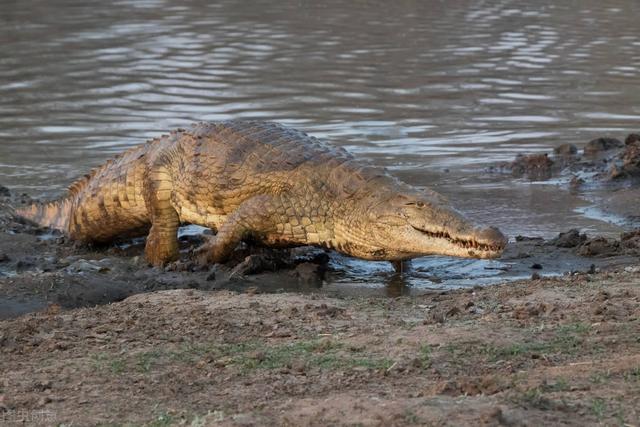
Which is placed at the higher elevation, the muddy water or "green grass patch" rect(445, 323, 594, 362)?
"green grass patch" rect(445, 323, 594, 362)

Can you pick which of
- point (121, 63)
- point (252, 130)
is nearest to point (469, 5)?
point (121, 63)

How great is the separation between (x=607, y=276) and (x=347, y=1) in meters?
20.4

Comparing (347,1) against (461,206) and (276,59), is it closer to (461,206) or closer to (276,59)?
(276,59)

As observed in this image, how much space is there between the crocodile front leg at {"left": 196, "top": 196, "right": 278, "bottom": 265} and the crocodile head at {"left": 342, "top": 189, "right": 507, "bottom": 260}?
61 cm

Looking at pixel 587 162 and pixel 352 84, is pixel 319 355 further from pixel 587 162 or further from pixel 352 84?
pixel 352 84

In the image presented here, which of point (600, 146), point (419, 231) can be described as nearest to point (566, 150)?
point (600, 146)

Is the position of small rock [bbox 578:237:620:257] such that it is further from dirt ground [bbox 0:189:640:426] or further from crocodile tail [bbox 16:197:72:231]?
crocodile tail [bbox 16:197:72:231]

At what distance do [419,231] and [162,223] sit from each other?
6.56ft

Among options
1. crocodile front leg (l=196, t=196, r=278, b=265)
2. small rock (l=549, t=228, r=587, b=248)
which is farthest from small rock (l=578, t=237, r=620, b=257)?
crocodile front leg (l=196, t=196, r=278, b=265)

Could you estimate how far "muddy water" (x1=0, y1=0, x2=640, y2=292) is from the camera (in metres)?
11.2

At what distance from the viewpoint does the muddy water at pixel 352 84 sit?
11.2 m

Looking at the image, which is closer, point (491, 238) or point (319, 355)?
point (319, 355)

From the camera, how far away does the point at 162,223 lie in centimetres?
799

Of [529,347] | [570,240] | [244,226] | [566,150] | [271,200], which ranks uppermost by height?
[529,347]
